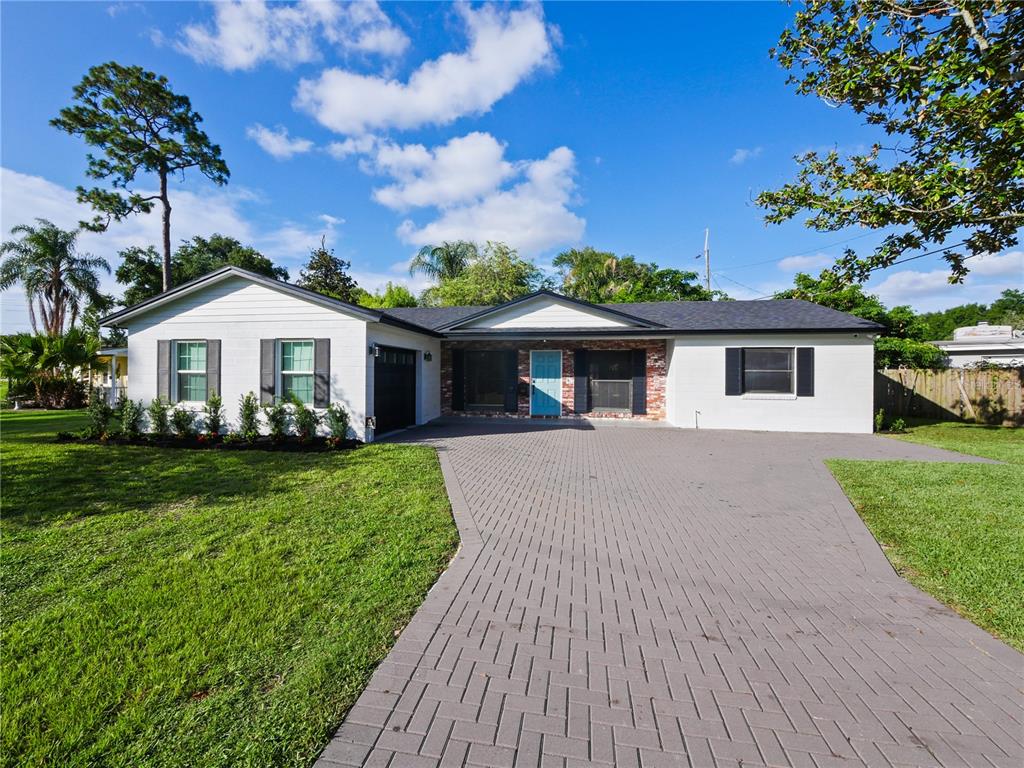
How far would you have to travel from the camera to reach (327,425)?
10.2m

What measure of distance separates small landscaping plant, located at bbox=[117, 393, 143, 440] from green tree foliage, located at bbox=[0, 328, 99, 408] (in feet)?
31.7

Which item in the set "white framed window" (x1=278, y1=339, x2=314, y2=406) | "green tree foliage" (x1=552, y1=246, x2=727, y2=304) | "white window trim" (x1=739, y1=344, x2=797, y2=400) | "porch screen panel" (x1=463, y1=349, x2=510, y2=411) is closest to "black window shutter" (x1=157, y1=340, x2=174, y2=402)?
"white framed window" (x1=278, y1=339, x2=314, y2=406)

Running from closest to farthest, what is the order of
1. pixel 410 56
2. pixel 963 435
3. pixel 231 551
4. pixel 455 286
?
pixel 231 551 < pixel 410 56 < pixel 963 435 < pixel 455 286

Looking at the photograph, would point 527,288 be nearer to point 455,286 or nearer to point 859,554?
point 455,286

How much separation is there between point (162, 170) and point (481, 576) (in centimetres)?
2735

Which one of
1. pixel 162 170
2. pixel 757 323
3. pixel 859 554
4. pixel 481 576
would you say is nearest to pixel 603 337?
pixel 757 323

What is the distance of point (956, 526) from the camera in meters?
4.88

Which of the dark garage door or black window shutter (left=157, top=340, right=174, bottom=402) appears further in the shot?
the dark garage door

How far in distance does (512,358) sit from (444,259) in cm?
1837

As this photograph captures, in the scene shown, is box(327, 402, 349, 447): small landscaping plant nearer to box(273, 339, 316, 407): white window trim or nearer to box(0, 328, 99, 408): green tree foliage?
box(273, 339, 316, 407): white window trim

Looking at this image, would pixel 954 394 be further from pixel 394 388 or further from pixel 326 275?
pixel 326 275

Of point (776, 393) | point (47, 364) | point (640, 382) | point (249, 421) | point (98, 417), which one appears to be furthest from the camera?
point (47, 364)

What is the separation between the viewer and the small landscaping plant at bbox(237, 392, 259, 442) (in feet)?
32.5

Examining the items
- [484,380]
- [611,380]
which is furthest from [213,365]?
[611,380]
